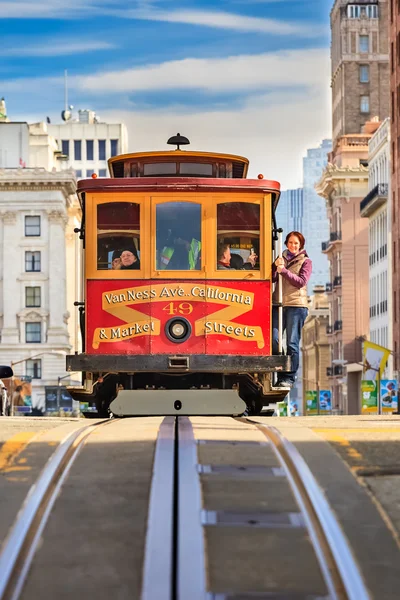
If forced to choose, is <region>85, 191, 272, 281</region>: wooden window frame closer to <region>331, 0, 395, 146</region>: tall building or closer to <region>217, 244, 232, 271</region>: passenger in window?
<region>217, 244, 232, 271</region>: passenger in window

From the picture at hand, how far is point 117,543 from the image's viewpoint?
816 centimetres

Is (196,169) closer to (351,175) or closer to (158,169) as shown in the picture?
(158,169)

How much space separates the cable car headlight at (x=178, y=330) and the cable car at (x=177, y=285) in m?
0.01

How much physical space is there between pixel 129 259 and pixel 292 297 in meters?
2.19

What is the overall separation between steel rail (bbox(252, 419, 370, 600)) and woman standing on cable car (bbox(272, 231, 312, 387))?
8736mm

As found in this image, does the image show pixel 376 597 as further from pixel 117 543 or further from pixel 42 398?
pixel 42 398

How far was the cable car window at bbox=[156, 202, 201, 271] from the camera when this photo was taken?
761 inches

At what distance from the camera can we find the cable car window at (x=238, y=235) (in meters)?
19.4

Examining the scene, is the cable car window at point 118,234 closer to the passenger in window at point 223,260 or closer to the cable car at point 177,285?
the cable car at point 177,285

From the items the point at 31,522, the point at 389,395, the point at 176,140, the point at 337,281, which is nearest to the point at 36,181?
the point at 337,281

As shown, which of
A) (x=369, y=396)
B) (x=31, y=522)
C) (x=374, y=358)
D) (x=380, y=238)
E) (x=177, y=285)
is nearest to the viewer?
(x=31, y=522)

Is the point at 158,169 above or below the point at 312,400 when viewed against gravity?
above

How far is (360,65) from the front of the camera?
5728 inches

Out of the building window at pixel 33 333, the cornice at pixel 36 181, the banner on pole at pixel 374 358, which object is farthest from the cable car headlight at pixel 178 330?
the cornice at pixel 36 181
